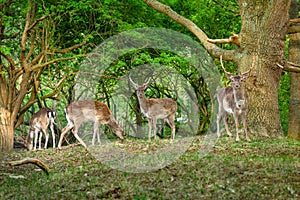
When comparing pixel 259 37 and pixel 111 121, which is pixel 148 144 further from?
pixel 259 37

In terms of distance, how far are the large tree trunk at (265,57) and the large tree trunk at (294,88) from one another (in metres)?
3.62

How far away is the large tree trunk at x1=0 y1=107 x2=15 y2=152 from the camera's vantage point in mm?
12695

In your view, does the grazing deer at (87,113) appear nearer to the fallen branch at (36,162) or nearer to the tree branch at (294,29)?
the fallen branch at (36,162)

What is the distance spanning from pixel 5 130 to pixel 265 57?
6597mm

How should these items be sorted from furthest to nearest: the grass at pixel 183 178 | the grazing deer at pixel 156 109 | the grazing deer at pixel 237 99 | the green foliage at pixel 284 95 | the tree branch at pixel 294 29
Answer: the green foliage at pixel 284 95 → the grazing deer at pixel 156 109 → the tree branch at pixel 294 29 → the grazing deer at pixel 237 99 → the grass at pixel 183 178

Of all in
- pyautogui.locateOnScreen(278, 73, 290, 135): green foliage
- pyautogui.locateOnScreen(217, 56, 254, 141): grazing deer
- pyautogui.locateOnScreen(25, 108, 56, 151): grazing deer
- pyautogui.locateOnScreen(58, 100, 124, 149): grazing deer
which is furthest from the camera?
pyautogui.locateOnScreen(278, 73, 290, 135): green foliage

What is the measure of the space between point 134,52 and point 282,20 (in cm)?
372

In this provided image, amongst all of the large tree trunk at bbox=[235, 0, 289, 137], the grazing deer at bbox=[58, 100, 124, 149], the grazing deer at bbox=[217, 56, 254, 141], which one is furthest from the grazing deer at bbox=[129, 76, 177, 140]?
the large tree trunk at bbox=[235, 0, 289, 137]

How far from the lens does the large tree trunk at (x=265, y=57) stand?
33.7 feet

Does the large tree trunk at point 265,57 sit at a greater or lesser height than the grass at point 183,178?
greater

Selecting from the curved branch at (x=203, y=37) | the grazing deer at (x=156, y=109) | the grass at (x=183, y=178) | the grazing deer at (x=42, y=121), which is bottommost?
the grass at (x=183, y=178)

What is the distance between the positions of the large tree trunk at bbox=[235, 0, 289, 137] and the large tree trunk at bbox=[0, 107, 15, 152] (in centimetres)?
604

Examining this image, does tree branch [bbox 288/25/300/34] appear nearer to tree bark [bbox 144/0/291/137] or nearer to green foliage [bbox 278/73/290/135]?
tree bark [bbox 144/0/291/137]

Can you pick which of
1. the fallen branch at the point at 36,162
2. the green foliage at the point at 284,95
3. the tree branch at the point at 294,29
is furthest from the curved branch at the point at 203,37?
the green foliage at the point at 284,95
